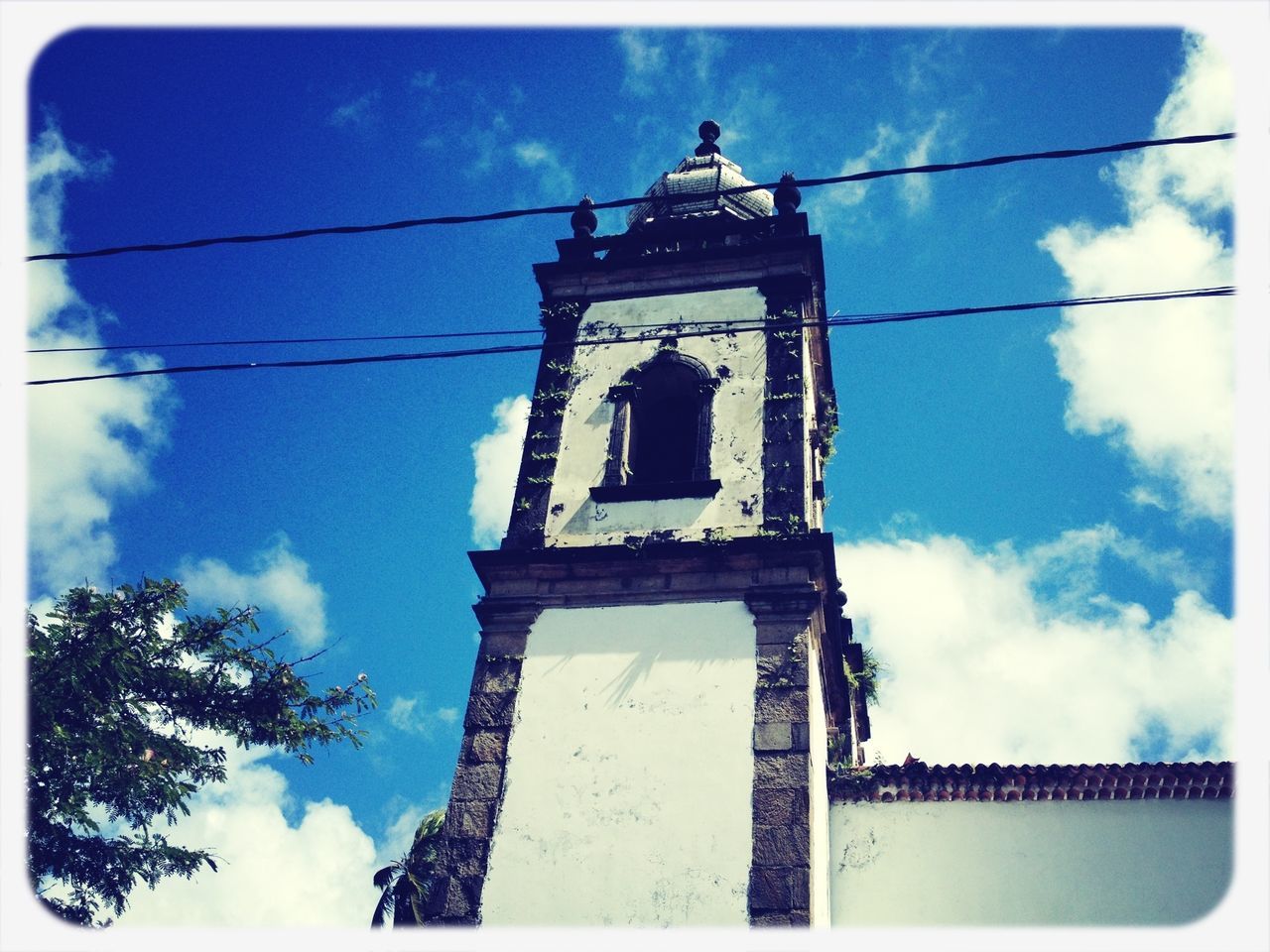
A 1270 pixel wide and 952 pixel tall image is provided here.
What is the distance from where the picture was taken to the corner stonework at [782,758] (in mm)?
8922

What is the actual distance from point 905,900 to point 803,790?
2.29 m

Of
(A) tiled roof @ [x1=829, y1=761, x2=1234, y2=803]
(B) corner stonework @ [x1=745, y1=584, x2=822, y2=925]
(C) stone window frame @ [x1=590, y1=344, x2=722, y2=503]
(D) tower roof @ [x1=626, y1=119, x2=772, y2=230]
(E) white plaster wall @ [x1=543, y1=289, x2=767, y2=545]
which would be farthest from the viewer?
(D) tower roof @ [x1=626, y1=119, x2=772, y2=230]

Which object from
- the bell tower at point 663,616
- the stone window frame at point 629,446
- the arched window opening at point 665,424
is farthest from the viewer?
the arched window opening at point 665,424

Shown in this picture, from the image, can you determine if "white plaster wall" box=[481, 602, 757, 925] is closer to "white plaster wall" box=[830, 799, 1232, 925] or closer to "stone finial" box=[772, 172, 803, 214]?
"white plaster wall" box=[830, 799, 1232, 925]

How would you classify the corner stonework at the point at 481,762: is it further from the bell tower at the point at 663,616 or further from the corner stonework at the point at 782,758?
the corner stonework at the point at 782,758

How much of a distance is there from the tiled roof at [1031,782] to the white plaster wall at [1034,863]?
92 millimetres

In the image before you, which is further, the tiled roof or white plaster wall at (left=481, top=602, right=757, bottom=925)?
the tiled roof

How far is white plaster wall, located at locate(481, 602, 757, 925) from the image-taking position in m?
9.19

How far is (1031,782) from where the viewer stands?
10953 mm

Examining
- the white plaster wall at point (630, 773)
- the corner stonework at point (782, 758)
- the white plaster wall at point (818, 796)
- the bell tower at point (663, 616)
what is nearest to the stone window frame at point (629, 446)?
the bell tower at point (663, 616)

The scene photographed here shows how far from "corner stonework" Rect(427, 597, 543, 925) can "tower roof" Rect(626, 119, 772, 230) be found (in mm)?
7226

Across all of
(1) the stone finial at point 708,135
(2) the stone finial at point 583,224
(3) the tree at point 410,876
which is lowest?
(3) the tree at point 410,876

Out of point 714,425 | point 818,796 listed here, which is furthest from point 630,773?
point 714,425

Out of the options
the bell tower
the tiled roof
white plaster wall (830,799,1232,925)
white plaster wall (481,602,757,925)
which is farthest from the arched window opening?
white plaster wall (830,799,1232,925)
